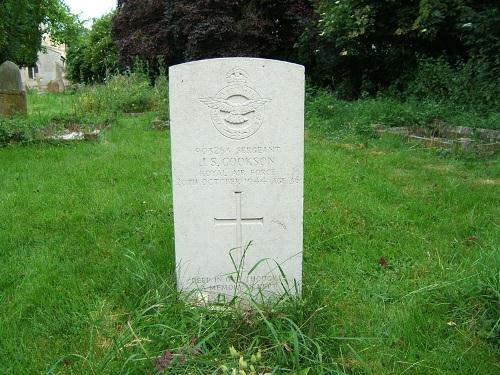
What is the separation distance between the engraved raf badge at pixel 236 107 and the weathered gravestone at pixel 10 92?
1077 centimetres

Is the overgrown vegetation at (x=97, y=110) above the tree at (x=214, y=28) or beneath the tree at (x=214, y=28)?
beneath

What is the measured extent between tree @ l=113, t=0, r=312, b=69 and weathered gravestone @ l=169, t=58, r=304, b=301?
→ 1401 centimetres

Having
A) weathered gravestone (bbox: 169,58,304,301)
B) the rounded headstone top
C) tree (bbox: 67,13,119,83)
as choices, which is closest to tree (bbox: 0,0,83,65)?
the rounded headstone top

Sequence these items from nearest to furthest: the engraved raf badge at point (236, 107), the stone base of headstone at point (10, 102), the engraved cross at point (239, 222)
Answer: the engraved raf badge at point (236, 107), the engraved cross at point (239, 222), the stone base of headstone at point (10, 102)

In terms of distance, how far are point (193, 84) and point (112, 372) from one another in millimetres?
1647

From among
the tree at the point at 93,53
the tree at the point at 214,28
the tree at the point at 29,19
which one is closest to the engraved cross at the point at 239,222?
the tree at the point at 29,19

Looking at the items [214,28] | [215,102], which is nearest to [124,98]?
[214,28]

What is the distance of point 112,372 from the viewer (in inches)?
95.7

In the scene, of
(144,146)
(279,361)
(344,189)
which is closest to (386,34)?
(144,146)

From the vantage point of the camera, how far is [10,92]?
12.5 m

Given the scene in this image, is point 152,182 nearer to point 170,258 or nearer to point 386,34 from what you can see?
point 170,258

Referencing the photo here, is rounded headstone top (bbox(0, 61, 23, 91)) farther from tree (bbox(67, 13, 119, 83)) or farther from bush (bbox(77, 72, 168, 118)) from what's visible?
tree (bbox(67, 13, 119, 83))

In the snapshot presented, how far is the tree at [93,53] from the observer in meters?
30.4

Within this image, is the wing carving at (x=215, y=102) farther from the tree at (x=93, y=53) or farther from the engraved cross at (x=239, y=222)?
the tree at (x=93, y=53)
